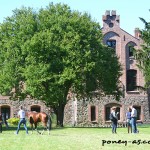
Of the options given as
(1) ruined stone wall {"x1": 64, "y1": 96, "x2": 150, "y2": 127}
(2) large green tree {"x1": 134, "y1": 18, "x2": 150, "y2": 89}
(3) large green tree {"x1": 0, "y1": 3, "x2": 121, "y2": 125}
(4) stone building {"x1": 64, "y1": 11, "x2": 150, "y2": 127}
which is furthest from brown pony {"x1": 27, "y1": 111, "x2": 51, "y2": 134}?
(4) stone building {"x1": 64, "y1": 11, "x2": 150, "y2": 127}

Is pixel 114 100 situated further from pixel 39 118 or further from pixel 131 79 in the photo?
pixel 39 118

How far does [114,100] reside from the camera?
168 ft

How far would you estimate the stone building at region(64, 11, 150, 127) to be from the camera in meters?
50.3

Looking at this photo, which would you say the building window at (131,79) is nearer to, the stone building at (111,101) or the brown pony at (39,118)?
the stone building at (111,101)

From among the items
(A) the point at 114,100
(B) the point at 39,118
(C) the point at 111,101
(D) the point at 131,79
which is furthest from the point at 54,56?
(D) the point at 131,79

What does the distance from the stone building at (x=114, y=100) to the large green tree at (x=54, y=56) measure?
814 cm

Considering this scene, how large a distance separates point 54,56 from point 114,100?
14.9 meters

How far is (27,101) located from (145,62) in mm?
21151

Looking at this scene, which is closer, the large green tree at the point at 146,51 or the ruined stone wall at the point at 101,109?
the large green tree at the point at 146,51

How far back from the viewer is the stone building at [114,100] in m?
50.3

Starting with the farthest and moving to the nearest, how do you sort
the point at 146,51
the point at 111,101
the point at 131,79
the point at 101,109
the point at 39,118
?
the point at 131,79 < the point at 111,101 < the point at 101,109 < the point at 146,51 < the point at 39,118

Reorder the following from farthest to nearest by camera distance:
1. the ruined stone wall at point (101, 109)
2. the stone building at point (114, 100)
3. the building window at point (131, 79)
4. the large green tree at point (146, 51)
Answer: the building window at point (131, 79), the stone building at point (114, 100), the ruined stone wall at point (101, 109), the large green tree at point (146, 51)

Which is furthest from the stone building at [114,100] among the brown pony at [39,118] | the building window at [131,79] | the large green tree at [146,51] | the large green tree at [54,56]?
the brown pony at [39,118]

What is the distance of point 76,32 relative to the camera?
39.2 m
